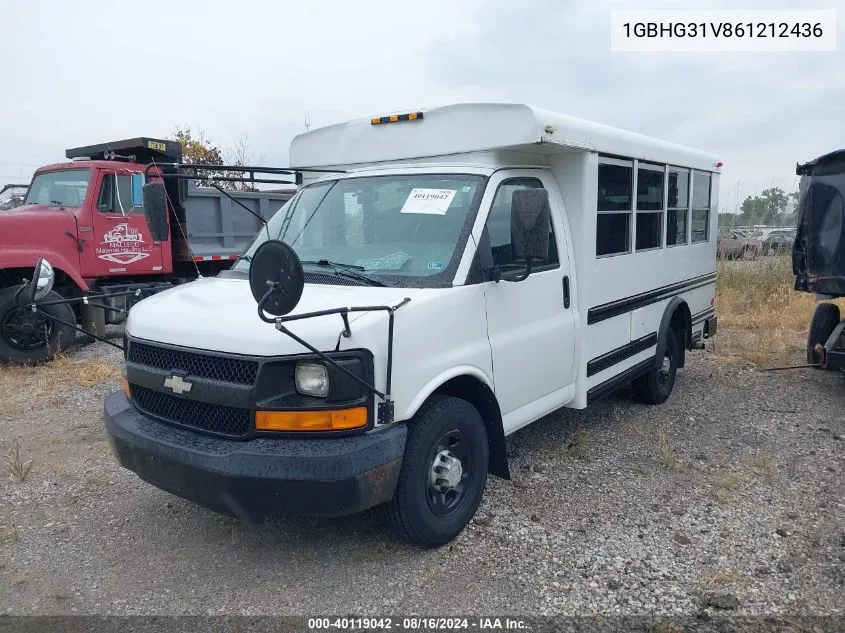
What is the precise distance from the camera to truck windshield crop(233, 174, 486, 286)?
3811 millimetres

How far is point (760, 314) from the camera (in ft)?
37.4

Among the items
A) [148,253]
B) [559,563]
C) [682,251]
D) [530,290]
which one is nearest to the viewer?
[559,563]

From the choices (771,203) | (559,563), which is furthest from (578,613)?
(771,203)

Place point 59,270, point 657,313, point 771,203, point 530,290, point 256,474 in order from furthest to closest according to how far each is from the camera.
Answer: point 771,203, point 59,270, point 657,313, point 530,290, point 256,474

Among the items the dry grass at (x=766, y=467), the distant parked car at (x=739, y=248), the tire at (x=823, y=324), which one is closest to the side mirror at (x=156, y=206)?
→ the dry grass at (x=766, y=467)

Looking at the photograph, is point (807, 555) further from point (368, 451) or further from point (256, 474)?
point (256, 474)

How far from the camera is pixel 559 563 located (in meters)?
3.65

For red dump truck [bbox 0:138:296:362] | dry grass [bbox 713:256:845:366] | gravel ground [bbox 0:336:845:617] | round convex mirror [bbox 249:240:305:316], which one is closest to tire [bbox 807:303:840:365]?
dry grass [bbox 713:256:845:366]

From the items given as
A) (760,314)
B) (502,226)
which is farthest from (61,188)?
(760,314)

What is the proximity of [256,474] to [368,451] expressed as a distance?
51 centimetres

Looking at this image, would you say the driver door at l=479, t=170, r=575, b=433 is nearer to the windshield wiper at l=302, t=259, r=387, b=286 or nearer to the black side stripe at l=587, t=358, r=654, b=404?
the black side stripe at l=587, t=358, r=654, b=404

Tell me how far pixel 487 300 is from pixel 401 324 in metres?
0.77

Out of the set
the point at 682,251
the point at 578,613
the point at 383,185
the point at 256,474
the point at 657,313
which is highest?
the point at 383,185

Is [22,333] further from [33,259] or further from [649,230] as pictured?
[649,230]
